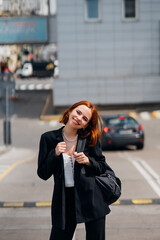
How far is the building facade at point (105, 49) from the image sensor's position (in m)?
35.2

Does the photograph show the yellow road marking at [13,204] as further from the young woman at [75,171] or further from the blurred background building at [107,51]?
the blurred background building at [107,51]

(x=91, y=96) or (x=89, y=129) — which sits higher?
(x=89, y=129)

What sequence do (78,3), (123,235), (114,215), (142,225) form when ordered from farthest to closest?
1. (78,3)
2. (114,215)
3. (142,225)
4. (123,235)

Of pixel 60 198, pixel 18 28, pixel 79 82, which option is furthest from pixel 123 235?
pixel 18 28

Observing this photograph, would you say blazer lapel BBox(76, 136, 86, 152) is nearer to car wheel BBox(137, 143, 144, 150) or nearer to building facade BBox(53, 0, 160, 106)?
car wheel BBox(137, 143, 144, 150)

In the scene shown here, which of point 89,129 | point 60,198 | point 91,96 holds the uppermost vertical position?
point 89,129

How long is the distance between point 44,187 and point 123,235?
179 inches

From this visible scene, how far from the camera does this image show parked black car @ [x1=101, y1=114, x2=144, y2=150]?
68.3 ft

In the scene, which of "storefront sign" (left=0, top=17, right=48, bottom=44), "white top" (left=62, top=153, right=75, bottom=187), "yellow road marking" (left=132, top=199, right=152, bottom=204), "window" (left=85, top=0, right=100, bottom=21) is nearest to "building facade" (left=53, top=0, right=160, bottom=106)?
"window" (left=85, top=0, right=100, bottom=21)

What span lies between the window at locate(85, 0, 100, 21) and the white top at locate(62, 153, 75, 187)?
31455 millimetres

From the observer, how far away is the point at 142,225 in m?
7.86

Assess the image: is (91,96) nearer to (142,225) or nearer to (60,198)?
(142,225)

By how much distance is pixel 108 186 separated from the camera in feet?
16.0

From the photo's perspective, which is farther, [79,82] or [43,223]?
[79,82]
